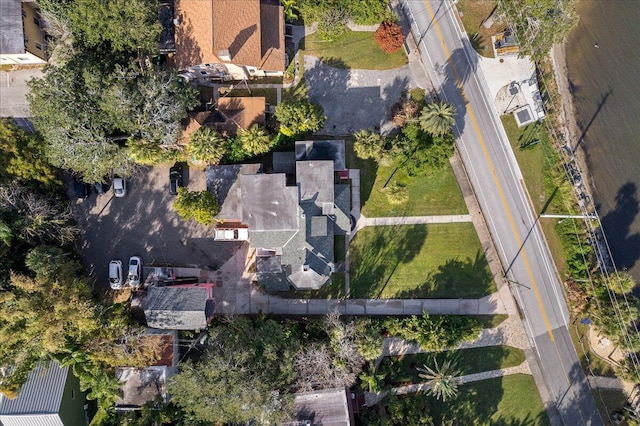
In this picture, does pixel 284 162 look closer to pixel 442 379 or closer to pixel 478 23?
pixel 478 23

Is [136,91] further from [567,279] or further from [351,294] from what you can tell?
[567,279]

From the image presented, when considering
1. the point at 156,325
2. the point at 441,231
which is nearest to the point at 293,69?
the point at 441,231

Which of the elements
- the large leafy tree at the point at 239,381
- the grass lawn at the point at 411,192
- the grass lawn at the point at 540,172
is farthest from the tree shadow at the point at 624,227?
the large leafy tree at the point at 239,381

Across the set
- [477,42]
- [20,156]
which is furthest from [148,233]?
[477,42]

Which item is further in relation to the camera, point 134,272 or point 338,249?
point 338,249

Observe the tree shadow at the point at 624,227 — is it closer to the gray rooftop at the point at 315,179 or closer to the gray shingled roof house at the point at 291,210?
the gray shingled roof house at the point at 291,210
